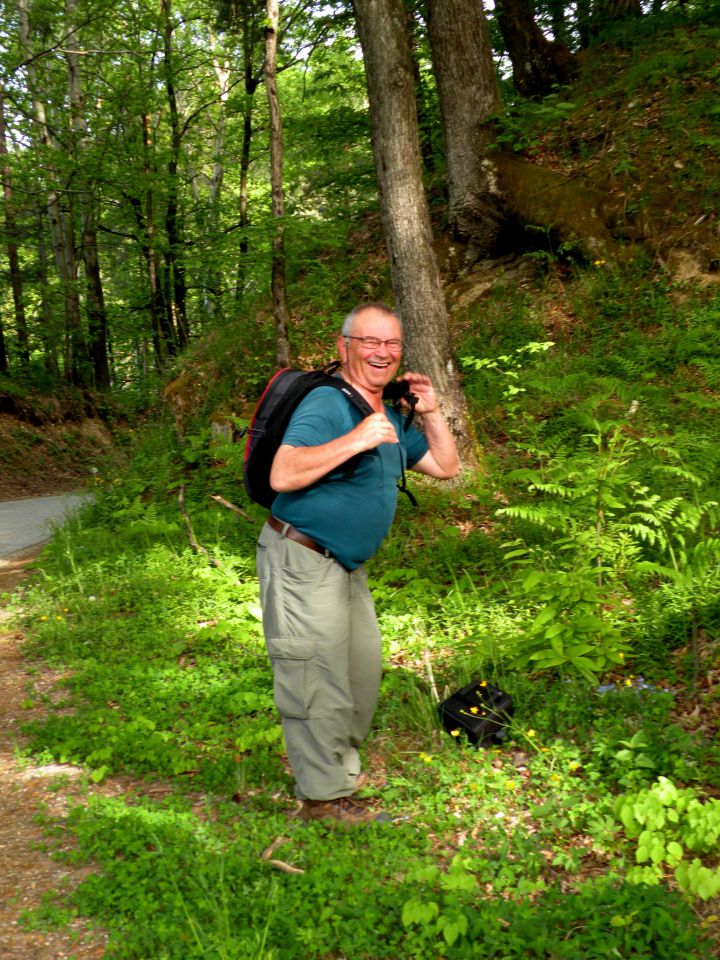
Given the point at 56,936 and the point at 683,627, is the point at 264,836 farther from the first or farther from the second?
the point at 683,627

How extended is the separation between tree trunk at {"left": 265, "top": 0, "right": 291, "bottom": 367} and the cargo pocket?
6.75 meters

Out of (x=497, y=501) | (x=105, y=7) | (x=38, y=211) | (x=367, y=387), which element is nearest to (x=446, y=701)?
(x=367, y=387)

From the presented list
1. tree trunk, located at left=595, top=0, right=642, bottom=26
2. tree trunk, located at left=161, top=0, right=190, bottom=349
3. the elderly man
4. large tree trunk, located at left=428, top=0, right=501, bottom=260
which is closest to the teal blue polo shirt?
the elderly man

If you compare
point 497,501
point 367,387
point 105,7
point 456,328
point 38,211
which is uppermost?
point 105,7

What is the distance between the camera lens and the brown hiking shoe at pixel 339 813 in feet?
12.4

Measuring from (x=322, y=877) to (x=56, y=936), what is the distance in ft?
3.48

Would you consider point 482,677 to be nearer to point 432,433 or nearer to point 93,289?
point 432,433

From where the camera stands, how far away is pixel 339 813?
379 cm

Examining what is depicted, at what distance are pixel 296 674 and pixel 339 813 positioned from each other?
0.76m

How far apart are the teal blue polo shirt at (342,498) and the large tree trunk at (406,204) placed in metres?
4.05

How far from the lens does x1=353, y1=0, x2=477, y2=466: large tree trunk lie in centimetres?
758

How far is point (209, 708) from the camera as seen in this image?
510 centimetres

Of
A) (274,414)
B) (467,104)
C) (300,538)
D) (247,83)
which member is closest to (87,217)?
(247,83)

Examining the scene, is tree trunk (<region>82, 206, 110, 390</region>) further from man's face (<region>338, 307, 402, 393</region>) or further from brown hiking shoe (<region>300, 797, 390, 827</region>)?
brown hiking shoe (<region>300, 797, 390, 827</region>)
